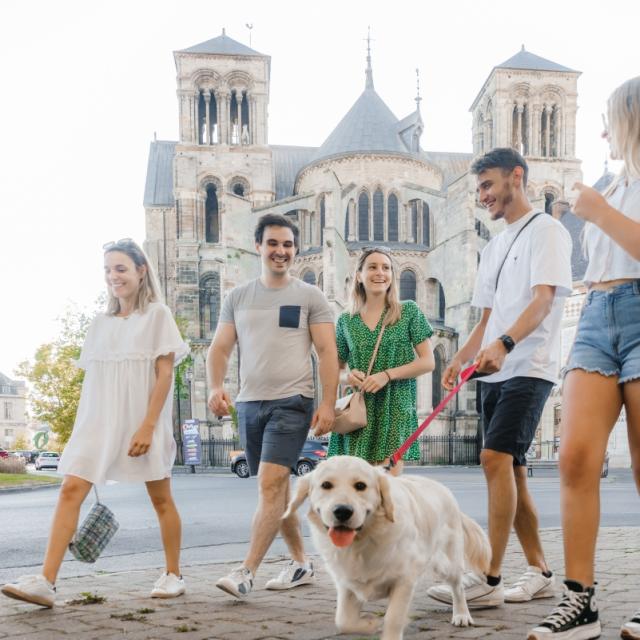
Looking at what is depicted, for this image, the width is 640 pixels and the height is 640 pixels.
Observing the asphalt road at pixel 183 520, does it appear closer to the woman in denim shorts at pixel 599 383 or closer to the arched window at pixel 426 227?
the woman in denim shorts at pixel 599 383

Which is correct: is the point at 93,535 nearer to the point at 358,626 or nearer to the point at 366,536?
the point at 358,626

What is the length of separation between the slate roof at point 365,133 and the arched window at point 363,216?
2.78m

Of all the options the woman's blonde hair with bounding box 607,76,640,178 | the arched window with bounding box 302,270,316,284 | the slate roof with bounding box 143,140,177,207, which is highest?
the slate roof with bounding box 143,140,177,207

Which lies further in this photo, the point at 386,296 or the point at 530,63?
the point at 530,63

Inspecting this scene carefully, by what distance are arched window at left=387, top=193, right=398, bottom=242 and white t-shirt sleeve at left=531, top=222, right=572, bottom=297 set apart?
38512 mm

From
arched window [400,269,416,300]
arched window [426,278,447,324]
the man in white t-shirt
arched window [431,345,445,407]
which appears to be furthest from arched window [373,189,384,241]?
the man in white t-shirt

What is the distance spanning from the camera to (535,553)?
4.45 meters

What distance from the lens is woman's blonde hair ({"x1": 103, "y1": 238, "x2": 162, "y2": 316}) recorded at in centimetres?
482

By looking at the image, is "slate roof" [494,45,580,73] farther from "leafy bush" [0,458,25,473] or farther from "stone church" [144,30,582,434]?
"leafy bush" [0,458,25,473]

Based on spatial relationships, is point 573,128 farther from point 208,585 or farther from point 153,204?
point 208,585

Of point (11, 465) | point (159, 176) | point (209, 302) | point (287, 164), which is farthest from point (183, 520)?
point (159, 176)

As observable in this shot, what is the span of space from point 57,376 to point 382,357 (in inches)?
1615

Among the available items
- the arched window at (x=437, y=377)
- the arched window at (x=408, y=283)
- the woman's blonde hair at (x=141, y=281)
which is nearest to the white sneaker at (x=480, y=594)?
the woman's blonde hair at (x=141, y=281)

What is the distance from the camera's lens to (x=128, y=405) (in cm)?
461
